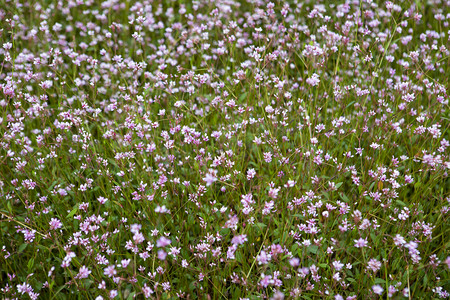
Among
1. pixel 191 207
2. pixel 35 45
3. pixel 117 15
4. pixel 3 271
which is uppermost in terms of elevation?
pixel 117 15

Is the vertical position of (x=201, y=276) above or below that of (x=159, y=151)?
below

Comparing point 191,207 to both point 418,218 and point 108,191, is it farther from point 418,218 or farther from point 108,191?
point 418,218

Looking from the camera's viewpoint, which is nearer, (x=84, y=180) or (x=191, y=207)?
(x=191, y=207)

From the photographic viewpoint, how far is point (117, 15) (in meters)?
5.65

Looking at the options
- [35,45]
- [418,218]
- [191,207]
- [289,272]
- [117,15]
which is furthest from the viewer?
[117,15]

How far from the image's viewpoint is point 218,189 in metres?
3.46

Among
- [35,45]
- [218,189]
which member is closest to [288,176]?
[218,189]

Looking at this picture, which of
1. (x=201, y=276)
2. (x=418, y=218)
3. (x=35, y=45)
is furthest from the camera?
(x=35, y=45)

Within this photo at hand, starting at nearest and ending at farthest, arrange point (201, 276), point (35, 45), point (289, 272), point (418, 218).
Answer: point (201, 276) → point (289, 272) → point (418, 218) → point (35, 45)

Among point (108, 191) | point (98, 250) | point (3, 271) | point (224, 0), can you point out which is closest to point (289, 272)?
point (98, 250)

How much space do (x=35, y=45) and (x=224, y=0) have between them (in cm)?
238

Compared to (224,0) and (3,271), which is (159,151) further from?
(224,0)

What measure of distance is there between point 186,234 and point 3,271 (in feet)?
4.69

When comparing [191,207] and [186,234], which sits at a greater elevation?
[191,207]
